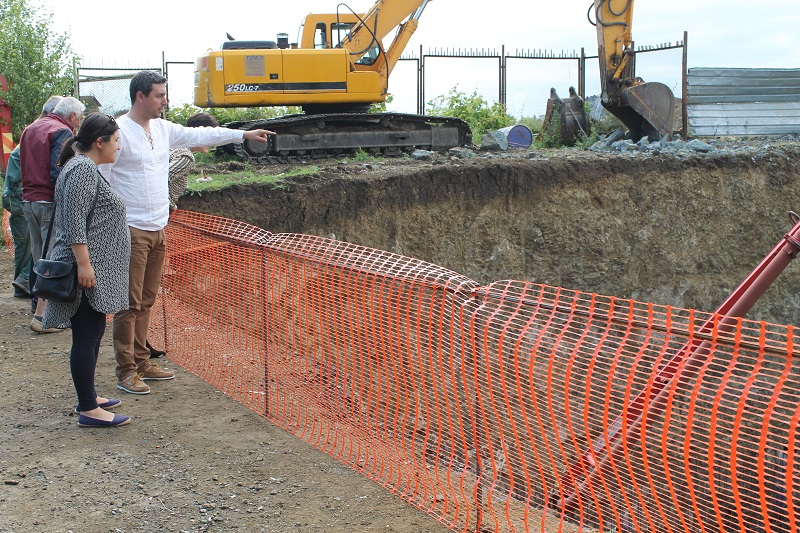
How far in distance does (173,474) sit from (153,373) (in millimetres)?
1692

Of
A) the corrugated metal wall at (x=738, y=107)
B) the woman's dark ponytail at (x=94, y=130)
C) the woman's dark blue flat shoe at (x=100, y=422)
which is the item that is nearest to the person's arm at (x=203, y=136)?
the woman's dark ponytail at (x=94, y=130)

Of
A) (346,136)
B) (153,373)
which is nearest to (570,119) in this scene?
(346,136)

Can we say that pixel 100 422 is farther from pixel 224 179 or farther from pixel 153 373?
pixel 224 179

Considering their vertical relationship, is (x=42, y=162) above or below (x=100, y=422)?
above

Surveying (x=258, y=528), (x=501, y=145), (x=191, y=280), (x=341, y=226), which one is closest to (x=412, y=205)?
(x=341, y=226)

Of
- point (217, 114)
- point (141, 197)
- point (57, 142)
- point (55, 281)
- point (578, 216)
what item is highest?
point (217, 114)

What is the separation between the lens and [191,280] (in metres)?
6.45

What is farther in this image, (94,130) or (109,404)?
(109,404)

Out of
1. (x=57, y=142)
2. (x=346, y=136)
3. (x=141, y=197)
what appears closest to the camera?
(x=141, y=197)

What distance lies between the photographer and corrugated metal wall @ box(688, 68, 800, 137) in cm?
1975

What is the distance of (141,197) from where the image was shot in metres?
5.22

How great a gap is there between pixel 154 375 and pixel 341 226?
18.8ft

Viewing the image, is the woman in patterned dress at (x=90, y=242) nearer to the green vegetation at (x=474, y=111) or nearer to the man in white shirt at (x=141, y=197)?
the man in white shirt at (x=141, y=197)

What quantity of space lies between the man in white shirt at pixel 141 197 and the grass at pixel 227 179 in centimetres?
434
